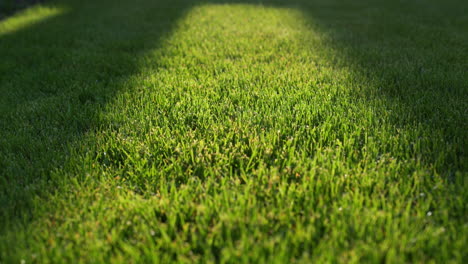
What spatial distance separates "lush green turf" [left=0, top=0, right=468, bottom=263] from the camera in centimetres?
115

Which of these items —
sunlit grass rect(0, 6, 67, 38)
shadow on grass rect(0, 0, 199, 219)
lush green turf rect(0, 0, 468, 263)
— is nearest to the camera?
lush green turf rect(0, 0, 468, 263)

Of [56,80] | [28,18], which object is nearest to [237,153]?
[56,80]

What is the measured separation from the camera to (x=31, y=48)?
348cm

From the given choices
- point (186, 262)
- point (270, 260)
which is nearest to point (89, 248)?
point (186, 262)

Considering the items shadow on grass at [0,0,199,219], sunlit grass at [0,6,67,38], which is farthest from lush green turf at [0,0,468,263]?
sunlit grass at [0,6,67,38]

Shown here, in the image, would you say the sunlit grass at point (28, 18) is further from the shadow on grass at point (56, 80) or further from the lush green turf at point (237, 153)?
the lush green turf at point (237, 153)

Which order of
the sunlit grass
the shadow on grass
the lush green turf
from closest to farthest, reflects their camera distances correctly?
the lush green turf → the shadow on grass → the sunlit grass

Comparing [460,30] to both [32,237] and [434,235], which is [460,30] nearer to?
[434,235]

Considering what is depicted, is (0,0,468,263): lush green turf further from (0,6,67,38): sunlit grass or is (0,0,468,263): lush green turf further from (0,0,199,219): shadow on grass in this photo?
(0,6,67,38): sunlit grass

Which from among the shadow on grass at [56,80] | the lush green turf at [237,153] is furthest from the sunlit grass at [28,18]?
the lush green turf at [237,153]

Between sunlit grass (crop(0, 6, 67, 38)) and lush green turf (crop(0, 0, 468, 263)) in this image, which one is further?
sunlit grass (crop(0, 6, 67, 38))

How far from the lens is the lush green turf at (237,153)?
1.15 metres

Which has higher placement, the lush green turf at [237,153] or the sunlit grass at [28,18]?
the sunlit grass at [28,18]

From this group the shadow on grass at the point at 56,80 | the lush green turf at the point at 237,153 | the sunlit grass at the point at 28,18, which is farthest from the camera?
the sunlit grass at the point at 28,18
